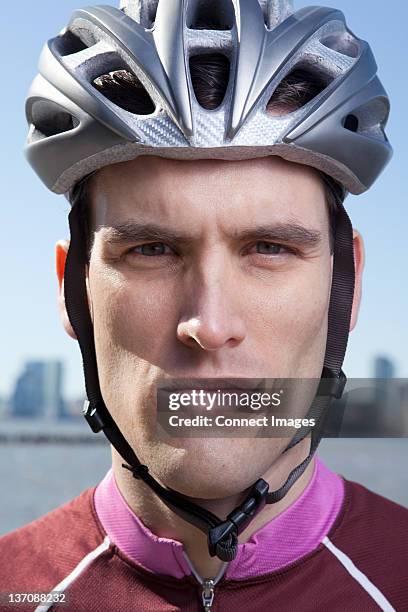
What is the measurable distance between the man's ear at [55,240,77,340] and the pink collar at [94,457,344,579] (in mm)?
740

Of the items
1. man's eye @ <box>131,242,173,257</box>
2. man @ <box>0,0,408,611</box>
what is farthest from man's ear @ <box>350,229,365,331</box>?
man's eye @ <box>131,242,173,257</box>

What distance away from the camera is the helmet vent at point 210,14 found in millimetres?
3578

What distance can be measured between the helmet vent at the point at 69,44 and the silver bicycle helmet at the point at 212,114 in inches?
1.4

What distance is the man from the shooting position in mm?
3033

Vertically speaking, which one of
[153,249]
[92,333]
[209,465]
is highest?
[153,249]

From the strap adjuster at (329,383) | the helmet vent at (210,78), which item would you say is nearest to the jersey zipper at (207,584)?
the strap adjuster at (329,383)

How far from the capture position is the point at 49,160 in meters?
3.63

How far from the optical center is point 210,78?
3375 mm

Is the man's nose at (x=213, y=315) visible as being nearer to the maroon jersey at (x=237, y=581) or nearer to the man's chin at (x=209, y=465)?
the man's chin at (x=209, y=465)

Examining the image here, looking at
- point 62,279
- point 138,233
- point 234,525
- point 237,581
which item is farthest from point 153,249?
point 237,581

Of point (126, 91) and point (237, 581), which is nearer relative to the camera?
point (237, 581)

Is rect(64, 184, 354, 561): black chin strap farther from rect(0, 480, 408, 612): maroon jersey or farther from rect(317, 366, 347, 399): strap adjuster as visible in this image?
rect(0, 480, 408, 612): maroon jersey

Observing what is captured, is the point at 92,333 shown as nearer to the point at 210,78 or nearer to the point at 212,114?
the point at 212,114

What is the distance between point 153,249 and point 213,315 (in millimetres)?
413
